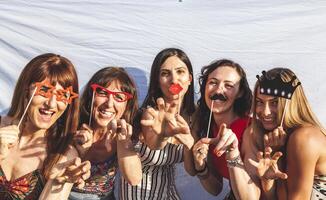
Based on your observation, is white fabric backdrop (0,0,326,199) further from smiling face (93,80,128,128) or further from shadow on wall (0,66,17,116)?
smiling face (93,80,128,128)

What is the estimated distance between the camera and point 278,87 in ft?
5.18

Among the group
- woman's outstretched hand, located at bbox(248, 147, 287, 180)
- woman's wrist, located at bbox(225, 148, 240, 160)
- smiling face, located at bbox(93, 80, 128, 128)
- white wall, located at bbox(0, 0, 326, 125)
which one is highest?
white wall, located at bbox(0, 0, 326, 125)

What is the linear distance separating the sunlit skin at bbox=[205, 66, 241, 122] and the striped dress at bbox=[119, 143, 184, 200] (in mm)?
218

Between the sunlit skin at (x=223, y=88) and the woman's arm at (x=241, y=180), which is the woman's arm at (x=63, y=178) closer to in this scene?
the woman's arm at (x=241, y=180)

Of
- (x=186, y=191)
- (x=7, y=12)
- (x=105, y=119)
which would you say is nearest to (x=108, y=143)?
(x=105, y=119)

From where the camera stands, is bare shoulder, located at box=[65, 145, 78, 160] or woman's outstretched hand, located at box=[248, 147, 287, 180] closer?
woman's outstretched hand, located at box=[248, 147, 287, 180]

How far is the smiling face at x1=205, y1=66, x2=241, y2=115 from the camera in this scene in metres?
1.84

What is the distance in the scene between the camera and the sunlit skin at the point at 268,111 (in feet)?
5.32

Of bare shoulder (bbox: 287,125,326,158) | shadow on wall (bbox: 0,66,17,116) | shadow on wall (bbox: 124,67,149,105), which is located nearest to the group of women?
bare shoulder (bbox: 287,125,326,158)

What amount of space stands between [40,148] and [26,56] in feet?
2.21

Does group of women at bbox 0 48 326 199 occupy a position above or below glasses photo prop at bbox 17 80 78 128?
below

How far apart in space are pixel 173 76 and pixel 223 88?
21 centimetres

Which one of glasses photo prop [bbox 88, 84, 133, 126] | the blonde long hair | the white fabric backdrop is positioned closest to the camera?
the blonde long hair

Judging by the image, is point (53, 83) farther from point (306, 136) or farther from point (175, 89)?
point (306, 136)
